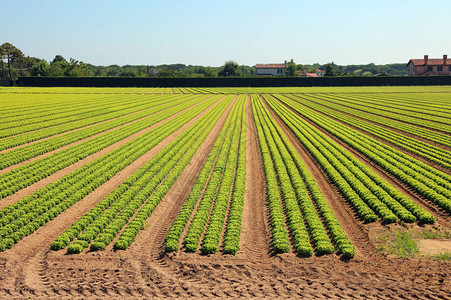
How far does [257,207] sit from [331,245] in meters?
4.25

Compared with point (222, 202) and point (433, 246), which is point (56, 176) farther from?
point (433, 246)

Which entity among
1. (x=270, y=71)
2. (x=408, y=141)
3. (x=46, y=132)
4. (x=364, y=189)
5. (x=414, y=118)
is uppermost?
(x=270, y=71)

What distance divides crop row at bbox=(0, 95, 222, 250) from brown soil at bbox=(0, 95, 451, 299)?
0.69 meters

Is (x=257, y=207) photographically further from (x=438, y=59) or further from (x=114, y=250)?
(x=438, y=59)

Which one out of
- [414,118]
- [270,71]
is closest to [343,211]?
[414,118]

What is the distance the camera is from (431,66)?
14188 centimetres

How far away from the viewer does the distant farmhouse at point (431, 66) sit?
459ft

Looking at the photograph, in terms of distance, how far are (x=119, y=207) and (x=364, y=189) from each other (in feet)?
34.5

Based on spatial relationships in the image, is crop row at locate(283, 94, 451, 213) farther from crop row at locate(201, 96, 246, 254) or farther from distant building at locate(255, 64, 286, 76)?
distant building at locate(255, 64, 286, 76)

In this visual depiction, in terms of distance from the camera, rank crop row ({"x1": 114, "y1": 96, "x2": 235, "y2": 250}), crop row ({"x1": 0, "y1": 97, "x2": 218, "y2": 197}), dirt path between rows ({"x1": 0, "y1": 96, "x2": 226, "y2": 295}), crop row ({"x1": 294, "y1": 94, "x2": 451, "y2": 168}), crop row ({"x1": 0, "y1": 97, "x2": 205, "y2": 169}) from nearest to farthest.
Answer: dirt path between rows ({"x1": 0, "y1": 96, "x2": 226, "y2": 295})
crop row ({"x1": 114, "y1": 96, "x2": 235, "y2": 250})
crop row ({"x1": 0, "y1": 97, "x2": 218, "y2": 197})
crop row ({"x1": 0, "y1": 97, "x2": 205, "y2": 169})
crop row ({"x1": 294, "y1": 94, "x2": 451, "y2": 168})

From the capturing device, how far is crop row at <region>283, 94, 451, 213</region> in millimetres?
15870

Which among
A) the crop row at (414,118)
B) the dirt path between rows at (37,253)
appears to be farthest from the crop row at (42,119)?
the crop row at (414,118)

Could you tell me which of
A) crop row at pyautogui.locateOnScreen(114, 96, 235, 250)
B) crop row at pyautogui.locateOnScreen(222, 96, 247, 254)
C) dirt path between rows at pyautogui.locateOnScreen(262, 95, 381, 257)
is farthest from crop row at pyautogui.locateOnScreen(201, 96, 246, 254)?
dirt path between rows at pyautogui.locateOnScreen(262, 95, 381, 257)

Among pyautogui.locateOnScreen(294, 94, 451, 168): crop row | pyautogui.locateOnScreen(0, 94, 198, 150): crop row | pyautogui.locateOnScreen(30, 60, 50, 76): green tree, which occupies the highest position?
pyautogui.locateOnScreen(30, 60, 50, 76): green tree
